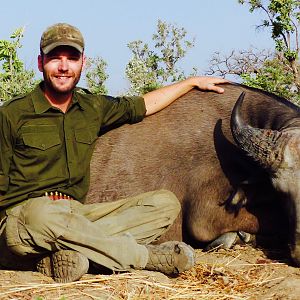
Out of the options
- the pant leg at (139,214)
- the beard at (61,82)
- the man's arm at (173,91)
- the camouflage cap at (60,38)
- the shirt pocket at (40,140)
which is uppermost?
the camouflage cap at (60,38)

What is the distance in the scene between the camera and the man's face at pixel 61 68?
5.18m

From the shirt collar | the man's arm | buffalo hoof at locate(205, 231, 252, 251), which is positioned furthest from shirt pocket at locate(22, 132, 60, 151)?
buffalo hoof at locate(205, 231, 252, 251)

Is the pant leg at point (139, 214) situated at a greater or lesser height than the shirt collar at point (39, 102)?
lesser

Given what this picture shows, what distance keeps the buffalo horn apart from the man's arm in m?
0.76

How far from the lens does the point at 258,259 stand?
5512 millimetres

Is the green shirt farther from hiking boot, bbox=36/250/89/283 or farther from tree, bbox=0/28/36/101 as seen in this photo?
tree, bbox=0/28/36/101

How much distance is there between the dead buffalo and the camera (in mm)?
5578

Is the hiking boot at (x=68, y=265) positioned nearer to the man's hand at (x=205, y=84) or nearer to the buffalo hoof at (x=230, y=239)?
the buffalo hoof at (x=230, y=239)

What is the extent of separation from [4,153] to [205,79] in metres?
2.24

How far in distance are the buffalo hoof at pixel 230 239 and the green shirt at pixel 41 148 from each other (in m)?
1.18

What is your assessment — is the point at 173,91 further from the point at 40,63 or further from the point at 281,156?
the point at 40,63

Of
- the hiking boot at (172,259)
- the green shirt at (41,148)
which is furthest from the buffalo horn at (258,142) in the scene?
the green shirt at (41,148)

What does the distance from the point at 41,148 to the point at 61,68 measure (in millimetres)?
594

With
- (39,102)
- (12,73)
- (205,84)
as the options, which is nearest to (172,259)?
(39,102)
